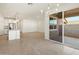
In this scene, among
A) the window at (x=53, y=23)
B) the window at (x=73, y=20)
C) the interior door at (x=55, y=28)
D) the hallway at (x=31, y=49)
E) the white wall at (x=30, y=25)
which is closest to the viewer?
the hallway at (x=31, y=49)

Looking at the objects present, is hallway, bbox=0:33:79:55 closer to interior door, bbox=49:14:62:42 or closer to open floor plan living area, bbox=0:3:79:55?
open floor plan living area, bbox=0:3:79:55

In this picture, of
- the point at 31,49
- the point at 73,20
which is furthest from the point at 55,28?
the point at 31,49

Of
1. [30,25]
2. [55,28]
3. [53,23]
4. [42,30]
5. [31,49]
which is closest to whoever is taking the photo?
[30,25]

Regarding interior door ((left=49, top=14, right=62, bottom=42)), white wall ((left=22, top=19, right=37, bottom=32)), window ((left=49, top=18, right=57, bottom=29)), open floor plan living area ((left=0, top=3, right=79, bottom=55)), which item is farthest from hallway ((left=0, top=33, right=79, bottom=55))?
window ((left=49, top=18, right=57, bottom=29))

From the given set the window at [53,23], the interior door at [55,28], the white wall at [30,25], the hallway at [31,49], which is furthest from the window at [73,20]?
the white wall at [30,25]

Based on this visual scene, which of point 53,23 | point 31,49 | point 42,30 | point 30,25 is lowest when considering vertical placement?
point 31,49

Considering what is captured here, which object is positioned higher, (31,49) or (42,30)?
(42,30)

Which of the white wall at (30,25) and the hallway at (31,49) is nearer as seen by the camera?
the hallway at (31,49)

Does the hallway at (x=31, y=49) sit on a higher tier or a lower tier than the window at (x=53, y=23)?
lower

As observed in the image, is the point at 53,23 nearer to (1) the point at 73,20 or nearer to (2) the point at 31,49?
(1) the point at 73,20

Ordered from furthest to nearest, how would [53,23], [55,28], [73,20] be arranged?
[53,23] < [55,28] < [73,20]

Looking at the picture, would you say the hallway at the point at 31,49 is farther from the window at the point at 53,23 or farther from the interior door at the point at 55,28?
the window at the point at 53,23
